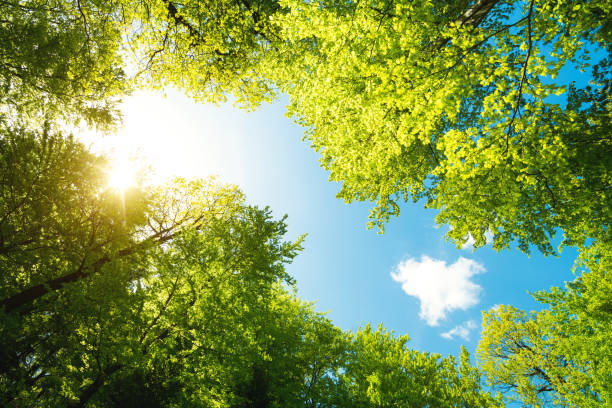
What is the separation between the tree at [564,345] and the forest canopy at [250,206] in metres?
0.12

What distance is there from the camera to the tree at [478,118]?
502 centimetres

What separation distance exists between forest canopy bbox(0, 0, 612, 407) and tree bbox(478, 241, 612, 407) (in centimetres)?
12

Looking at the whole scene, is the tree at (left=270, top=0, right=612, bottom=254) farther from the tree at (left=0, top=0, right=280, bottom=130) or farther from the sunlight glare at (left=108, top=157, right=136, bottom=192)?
the sunlight glare at (left=108, top=157, right=136, bottom=192)

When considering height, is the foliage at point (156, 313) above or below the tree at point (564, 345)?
below

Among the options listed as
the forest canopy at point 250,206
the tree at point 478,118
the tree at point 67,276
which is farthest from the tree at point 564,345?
the tree at point 67,276

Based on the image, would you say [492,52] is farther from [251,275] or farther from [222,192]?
[222,192]

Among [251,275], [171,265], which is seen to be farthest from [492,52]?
[171,265]

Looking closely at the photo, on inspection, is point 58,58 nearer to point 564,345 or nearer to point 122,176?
point 122,176

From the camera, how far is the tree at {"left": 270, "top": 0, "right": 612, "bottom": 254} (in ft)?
16.5

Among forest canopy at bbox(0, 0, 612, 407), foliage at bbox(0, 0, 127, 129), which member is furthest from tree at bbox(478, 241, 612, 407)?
foliage at bbox(0, 0, 127, 129)

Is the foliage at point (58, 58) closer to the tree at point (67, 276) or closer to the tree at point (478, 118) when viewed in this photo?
the tree at point (67, 276)

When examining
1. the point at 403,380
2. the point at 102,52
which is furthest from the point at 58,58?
the point at 403,380

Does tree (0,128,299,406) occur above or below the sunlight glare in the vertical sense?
below

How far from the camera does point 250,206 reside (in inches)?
483
